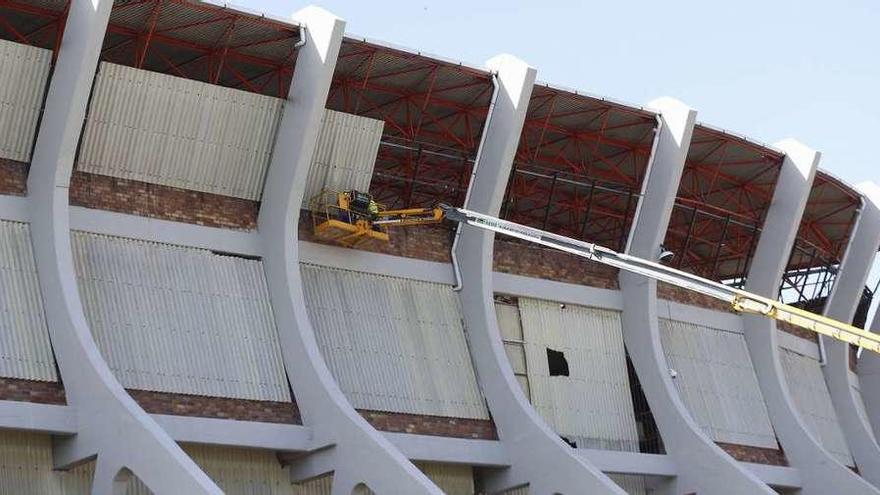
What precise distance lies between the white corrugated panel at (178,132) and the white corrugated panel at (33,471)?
20.2ft

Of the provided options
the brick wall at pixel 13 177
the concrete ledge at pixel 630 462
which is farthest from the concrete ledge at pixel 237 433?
the concrete ledge at pixel 630 462

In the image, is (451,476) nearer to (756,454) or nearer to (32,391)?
(32,391)

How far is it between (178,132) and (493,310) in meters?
8.38

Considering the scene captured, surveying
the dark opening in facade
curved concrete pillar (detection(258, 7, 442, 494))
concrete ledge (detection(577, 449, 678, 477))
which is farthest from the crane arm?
curved concrete pillar (detection(258, 7, 442, 494))

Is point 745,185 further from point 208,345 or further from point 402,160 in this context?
point 208,345

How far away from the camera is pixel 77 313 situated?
2841cm

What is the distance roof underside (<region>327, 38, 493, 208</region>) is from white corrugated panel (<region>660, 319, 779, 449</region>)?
23.1 ft

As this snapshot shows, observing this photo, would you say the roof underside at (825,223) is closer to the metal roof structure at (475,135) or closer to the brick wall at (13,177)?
the metal roof structure at (475,135)

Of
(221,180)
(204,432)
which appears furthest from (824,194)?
(204,432)

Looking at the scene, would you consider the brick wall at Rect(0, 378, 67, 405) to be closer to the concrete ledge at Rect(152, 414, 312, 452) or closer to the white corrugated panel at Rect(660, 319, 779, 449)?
the concrete ledge at Rect(152, 414, 312, 452)

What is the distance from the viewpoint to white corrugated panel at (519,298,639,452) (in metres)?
36.0

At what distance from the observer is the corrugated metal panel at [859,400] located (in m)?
44.3

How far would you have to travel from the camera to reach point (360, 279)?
34312mm

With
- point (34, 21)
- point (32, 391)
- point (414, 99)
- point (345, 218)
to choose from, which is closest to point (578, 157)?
point (414, 99)
